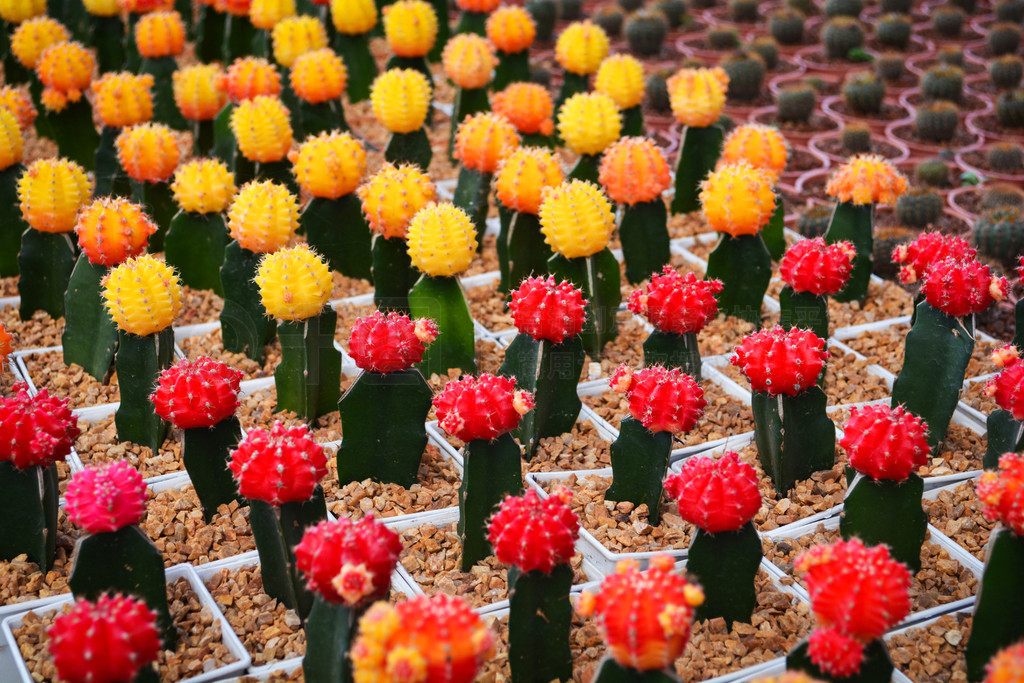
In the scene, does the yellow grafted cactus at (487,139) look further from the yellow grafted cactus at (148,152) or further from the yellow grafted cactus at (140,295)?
the yellow grafted cactus at (140,295)

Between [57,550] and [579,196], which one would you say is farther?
[579,196]

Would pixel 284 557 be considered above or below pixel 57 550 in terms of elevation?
above

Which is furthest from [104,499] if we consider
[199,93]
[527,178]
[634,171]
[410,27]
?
[410,27]

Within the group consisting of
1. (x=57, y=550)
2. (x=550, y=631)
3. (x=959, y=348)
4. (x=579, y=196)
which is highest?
(x=579, y=196)

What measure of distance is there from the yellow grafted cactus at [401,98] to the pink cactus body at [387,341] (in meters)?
1.39

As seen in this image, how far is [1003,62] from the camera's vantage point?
557 cm

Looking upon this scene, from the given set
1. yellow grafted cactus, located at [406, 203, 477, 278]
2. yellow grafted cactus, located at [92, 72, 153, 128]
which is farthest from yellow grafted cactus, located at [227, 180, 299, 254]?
yellow grafted cactus, located at [92, 72, 153, 128]

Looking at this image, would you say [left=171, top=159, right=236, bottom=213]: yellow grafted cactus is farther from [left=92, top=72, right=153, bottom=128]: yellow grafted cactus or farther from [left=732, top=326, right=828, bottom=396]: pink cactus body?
[left=732, top=326, right=828, bottom=396]: pink cactus body

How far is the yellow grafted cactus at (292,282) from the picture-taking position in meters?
2.45

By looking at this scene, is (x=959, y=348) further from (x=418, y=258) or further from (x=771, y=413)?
(x=418, y=258)

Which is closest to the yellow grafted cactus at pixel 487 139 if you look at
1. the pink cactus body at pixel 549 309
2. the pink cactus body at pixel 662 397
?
the pink cactus body at pixel 549 309

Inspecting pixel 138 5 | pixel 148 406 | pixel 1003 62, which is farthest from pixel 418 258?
pixel 1003 62

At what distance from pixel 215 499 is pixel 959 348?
177 centimetres

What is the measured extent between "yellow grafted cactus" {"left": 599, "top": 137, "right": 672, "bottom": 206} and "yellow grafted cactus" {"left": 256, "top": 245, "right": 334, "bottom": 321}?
1.02 metres
